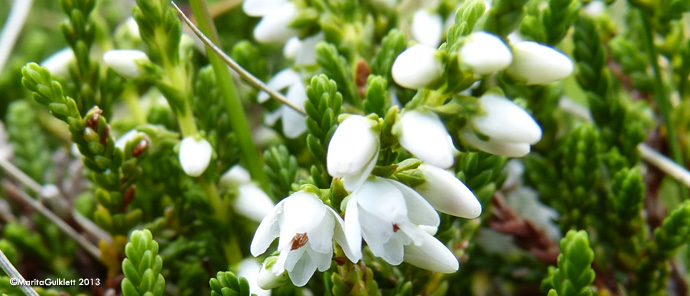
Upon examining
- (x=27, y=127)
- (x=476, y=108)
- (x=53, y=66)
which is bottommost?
(x=27, y=127)

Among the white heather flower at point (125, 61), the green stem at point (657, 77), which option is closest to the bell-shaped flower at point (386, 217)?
the white heather flower at point (125, 61)

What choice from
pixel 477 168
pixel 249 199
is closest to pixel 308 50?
pixel 249 199

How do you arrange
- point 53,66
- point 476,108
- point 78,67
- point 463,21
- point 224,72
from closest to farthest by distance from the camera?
point 476,108
point 463,21
point 224,72
point 78,67
point 53,66

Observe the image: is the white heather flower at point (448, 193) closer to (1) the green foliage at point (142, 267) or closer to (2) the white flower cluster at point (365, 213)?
(2) the white flower cluster at point (365, 213)

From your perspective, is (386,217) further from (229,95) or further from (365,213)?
(229,95)

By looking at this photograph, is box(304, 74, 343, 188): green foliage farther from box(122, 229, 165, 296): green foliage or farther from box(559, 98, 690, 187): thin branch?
box(559, 98, 690, 187): thin branch

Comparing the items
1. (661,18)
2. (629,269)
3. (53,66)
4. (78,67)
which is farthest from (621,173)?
(53,66)

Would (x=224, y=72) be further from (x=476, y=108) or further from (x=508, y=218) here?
(x=508, y=218)
